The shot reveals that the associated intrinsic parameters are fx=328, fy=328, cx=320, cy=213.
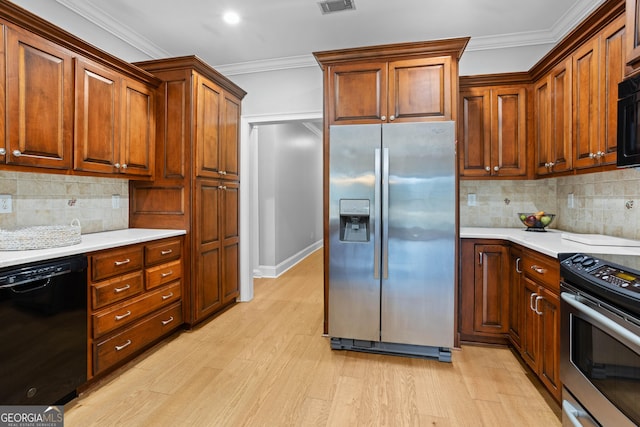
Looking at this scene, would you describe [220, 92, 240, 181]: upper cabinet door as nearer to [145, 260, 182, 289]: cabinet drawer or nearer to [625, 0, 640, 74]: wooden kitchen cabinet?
[145, 260, 182, 289]: cabinet drawer

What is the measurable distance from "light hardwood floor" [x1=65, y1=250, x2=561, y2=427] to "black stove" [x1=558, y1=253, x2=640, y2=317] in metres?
0.86

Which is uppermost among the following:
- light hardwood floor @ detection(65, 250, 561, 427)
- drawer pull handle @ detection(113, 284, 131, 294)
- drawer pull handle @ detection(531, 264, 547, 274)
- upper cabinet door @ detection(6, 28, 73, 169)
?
upper cabinet door @ detection(6, 28, 73, 169)

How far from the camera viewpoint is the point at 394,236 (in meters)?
2.44

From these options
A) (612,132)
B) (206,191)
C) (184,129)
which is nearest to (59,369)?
(206,191)

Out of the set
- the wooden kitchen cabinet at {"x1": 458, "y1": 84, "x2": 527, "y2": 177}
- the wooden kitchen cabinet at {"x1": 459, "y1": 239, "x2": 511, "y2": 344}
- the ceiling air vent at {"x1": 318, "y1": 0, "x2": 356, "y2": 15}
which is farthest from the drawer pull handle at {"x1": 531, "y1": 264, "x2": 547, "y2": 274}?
the ceiling air vent at {"x1": 318, "y1": 0, "x2": 356, "y2": 15}

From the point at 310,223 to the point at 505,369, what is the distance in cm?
496

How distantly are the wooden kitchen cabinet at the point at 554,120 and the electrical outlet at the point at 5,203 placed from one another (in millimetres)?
3731

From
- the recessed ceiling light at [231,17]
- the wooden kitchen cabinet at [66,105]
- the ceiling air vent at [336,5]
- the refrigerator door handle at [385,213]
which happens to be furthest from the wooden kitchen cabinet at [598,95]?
the wooden kitchen cabinet at [66,105]

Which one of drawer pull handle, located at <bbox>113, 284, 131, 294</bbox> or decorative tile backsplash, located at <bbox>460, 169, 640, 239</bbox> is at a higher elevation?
decorative tile backsplash, located at <bbox>460, 169, 640, 239</bbox>

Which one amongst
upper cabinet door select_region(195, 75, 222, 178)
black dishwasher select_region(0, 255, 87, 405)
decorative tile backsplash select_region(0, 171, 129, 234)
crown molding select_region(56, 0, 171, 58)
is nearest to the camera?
black dishwasher select_region(0, 255, 87, 405)

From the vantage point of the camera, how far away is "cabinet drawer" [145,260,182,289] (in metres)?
2.48

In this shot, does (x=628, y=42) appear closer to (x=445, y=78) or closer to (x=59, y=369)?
(x=445, y=78)

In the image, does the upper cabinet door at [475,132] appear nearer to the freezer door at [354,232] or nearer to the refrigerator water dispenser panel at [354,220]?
the freezer door at [354,232]

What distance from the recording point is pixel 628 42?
1635mm
